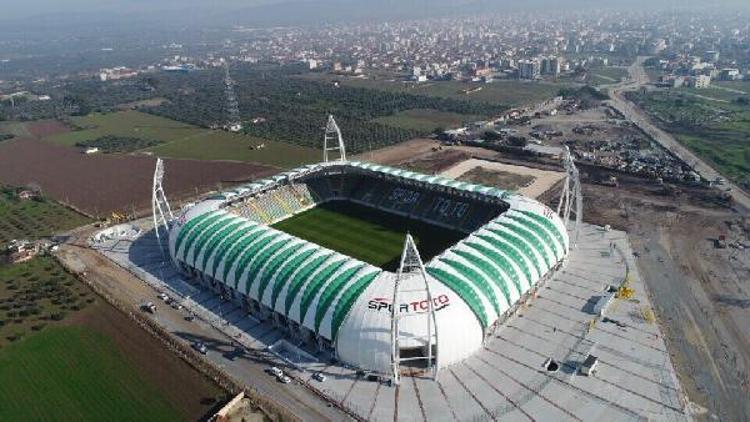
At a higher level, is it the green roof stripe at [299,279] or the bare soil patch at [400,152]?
the green roof stripe at [299,279]

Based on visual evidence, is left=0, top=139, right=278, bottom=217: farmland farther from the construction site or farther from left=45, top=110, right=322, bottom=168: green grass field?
the construction site

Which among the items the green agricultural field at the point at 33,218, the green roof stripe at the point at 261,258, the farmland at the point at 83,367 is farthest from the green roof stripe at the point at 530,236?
the green agricultural field at the point at 33,218

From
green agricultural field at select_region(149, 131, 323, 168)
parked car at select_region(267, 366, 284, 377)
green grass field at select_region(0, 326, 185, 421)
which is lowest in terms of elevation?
green grass field at select_region(0, 326, 185, 421)

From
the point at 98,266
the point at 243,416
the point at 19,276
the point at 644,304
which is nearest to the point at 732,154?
the point at 644,304

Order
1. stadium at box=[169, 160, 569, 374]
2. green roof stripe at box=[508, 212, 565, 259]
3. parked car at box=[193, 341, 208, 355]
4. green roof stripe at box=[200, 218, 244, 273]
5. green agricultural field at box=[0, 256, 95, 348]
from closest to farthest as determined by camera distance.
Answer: stadium at box=[169, 160, 569, 374] < parked car at box=[193, 341, 208, 355] < green agricultural field at box=[0, 256, 95, 348] < green roof stripe at box=[508, 212, 565, 259] < green roof stripe at box=[200, 218, 244, 273]

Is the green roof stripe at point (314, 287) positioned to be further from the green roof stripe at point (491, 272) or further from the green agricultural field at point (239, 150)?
the green agricultural field at point (239, 150)

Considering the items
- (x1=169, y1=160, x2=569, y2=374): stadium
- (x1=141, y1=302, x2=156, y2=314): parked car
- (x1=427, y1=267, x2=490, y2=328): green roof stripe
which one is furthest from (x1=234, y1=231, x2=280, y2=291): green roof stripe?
(x1=427, y1=267, x2=490, y2=328): green roof stripe

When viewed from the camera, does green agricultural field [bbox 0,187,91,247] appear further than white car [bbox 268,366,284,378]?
Yes
